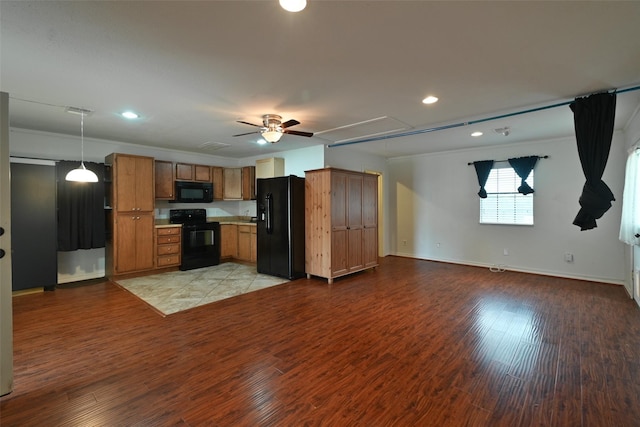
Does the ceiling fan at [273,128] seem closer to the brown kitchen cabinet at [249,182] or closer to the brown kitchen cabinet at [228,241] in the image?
the brown kitchen cabinet at [249,182]

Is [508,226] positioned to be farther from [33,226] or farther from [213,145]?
[33,226]

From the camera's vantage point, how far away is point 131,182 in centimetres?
522

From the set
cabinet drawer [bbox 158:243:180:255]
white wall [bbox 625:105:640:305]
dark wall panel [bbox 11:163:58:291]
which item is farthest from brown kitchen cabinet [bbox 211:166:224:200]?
white wall [bbox 625:105:640:305]

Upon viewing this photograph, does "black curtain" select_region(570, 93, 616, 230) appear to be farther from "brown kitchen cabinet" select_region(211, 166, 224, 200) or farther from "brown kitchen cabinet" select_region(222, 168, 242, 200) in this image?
"brown kitchen cabinet" select_region(211, 166, 224, 200)

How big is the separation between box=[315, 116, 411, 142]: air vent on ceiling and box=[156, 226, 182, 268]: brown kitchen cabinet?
355 centimetres

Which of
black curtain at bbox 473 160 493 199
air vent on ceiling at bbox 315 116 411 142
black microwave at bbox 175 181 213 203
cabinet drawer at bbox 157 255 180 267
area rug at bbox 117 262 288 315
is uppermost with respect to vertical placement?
air vent on ceiling at bbox 315 116 411 142

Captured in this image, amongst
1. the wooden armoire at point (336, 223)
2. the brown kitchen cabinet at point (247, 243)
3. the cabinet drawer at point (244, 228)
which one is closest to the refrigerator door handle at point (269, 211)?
the wooden armoire at point (336, 223)

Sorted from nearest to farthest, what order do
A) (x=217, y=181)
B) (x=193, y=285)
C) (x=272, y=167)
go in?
(x=193, y=285), (x=272, y=167), (x=217, y=181)

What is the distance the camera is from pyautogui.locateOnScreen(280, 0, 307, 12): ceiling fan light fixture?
1.63 m

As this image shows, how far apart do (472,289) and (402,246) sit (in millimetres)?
2886

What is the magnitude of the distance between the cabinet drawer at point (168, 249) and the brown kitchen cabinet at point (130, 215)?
0.16 metres

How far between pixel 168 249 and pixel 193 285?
144 cm

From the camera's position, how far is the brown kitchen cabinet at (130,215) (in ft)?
16.6

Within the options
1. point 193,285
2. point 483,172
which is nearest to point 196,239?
point 193,285
